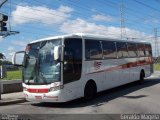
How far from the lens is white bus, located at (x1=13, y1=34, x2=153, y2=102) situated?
47.1 feet

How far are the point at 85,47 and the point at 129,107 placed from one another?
4002 mm

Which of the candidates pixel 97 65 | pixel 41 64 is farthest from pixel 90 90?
pixel 41 64

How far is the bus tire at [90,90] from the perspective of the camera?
16203mm

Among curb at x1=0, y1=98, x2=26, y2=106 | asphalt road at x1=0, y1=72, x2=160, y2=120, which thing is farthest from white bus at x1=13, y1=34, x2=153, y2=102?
curb at x1=0, y1=98, x2=26, y2=106

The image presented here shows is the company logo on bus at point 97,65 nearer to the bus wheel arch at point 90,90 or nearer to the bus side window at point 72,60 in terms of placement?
the bus wheel arch at point 90,90

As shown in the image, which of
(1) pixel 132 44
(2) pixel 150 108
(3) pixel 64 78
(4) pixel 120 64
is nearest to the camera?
(2) pixel 150 108

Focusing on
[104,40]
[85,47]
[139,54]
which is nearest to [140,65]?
[139,54]

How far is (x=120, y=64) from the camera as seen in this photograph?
20609 millimetres

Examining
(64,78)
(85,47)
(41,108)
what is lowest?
(41,108)

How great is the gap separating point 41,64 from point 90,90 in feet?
9.93

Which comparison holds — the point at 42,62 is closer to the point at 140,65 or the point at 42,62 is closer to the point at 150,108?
the point at 150,108

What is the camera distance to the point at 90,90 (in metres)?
16.6

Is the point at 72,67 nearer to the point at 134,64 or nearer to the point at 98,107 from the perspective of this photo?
the point at 98,107

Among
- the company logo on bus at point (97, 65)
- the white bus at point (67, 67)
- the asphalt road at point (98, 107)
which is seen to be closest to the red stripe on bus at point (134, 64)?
the white bus at point (67, 67)
